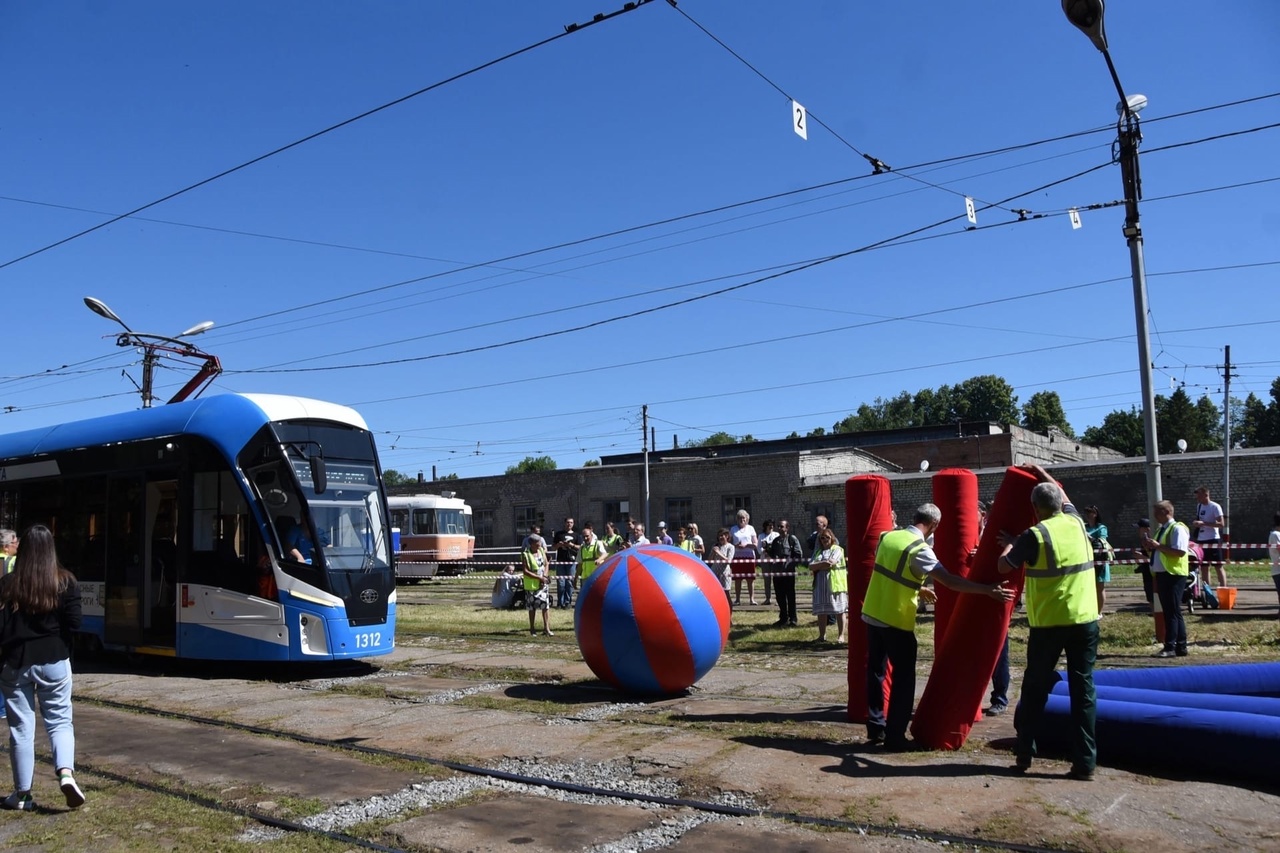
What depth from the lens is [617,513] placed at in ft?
142

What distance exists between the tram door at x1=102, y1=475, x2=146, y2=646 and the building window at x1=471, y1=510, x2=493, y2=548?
108ft

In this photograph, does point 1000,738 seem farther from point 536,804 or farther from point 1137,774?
point 536,804

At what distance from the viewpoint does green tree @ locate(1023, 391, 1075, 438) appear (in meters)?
95.4

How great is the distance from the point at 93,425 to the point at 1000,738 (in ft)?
43.5

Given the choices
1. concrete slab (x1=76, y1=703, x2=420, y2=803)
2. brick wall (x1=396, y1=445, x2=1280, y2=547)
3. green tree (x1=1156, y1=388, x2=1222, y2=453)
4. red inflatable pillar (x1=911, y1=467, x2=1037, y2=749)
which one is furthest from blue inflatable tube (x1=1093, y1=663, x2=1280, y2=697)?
green tree (x1=1156, y1=388, x2=1222, y2=453)

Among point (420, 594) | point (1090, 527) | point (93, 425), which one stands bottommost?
point (420, 594)

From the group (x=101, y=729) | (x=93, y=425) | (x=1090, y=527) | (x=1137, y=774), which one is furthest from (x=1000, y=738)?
(x=93, y=425)

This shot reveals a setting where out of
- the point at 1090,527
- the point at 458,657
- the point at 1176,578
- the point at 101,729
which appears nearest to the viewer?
the point at 101,729

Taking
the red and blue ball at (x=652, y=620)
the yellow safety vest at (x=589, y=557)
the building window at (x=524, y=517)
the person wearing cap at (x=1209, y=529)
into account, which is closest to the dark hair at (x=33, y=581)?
the red and blue ball at (x=652, y=620)

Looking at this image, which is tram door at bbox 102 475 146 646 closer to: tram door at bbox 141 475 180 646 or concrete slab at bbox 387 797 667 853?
tram door at bbox 141 475 180 646

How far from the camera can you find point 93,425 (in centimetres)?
1520

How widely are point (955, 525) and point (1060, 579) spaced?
1671 millimetres

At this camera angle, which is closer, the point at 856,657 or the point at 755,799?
the point at 755,799

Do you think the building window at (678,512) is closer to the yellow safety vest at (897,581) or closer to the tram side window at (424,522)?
the tram side window at (424,522)
